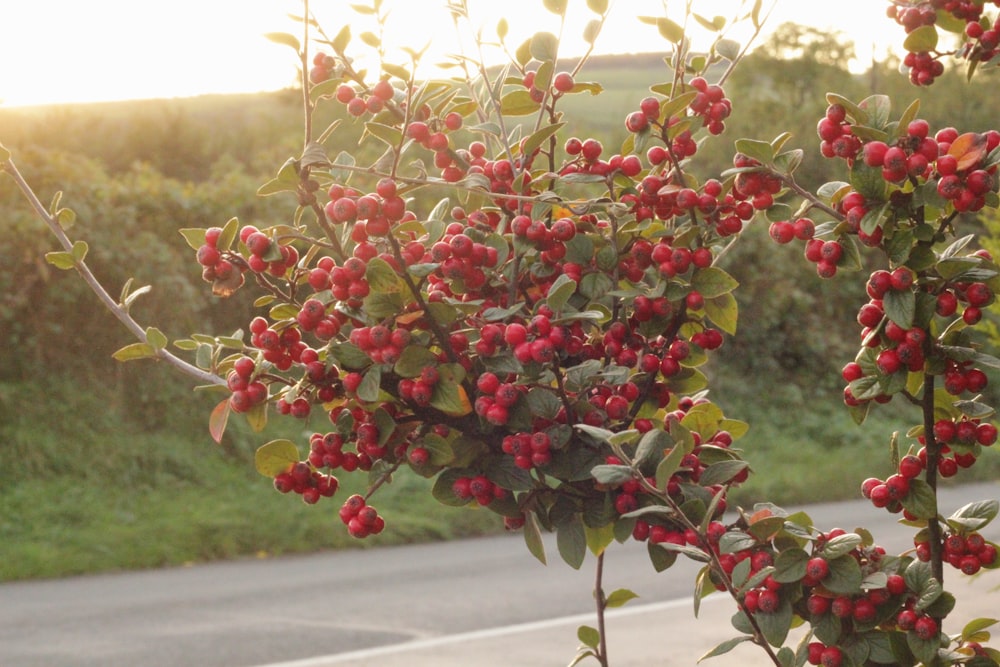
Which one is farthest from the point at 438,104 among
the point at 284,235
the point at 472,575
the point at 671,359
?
the point at 472,575

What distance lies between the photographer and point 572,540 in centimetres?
160

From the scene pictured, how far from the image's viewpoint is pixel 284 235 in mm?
1582

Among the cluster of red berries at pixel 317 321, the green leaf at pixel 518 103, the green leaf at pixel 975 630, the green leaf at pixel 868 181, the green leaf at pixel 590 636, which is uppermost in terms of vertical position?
the green leaf at pixel 518 103

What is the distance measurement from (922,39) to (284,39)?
0.90 metres

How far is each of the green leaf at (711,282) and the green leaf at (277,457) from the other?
648mm

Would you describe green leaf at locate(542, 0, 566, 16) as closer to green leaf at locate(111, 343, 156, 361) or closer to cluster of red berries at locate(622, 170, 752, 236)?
cluster of red berries at locate(622, 170, 752, 236)

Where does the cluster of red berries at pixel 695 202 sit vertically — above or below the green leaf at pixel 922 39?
below

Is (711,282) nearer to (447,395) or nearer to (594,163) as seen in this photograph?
(594,163)

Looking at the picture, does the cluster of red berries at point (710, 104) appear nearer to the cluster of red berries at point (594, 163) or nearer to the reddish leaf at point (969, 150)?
the cluster of red berries at point (594, 163)

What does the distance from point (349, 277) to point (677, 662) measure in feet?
17.6

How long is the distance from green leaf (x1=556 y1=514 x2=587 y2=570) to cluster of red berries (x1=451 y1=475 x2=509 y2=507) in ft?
0.36

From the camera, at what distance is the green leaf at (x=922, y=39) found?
59.7 inches

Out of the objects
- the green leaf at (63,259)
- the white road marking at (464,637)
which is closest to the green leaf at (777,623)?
the green leaf at (63,259)

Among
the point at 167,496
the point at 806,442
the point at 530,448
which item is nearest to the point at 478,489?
the point at 530,448
